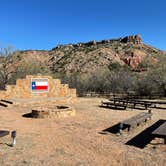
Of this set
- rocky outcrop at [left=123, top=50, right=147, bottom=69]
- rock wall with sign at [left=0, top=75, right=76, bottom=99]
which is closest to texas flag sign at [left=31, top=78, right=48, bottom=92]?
rock wall with sign at [left=0, top=75, right=76, bottom=99]

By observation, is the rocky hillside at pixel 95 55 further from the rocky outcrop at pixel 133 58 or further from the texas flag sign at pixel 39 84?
the texas flag sign at pixel 39 84

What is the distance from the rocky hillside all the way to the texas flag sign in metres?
33.0

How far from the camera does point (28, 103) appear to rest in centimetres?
1822

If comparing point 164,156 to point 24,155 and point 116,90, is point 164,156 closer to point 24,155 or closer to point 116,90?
point 24,155

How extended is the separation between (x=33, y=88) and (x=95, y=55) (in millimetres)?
48175

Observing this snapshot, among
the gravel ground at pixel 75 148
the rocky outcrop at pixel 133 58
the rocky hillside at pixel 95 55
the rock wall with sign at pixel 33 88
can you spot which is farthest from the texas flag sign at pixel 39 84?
the rocky outcrop at pixel 133 58

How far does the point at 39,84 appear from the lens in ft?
71.8

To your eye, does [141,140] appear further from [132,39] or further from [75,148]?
[132,39]

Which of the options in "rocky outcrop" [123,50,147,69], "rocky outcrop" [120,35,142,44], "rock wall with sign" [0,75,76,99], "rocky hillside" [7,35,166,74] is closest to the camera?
"rock wall with sign" [0,75,76,99]

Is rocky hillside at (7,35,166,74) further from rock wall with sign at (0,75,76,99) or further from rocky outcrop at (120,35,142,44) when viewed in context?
rock wall with sign at (0,75,76,99)

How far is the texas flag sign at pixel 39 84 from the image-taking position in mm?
21547

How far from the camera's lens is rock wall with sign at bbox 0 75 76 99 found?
835 inches

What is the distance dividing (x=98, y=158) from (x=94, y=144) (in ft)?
4.16

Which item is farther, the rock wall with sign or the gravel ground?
the rock wall with sign
